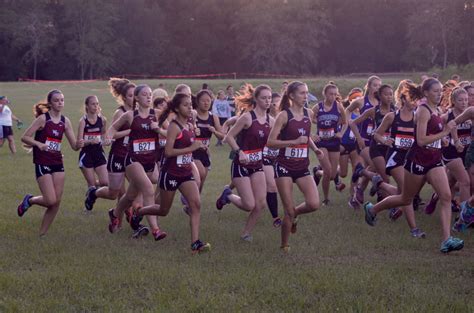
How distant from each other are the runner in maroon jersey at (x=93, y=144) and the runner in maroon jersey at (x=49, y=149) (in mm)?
1323

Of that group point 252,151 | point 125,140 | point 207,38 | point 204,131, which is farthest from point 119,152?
point 207,38

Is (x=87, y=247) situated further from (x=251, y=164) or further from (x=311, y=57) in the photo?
(x=311, y=57)

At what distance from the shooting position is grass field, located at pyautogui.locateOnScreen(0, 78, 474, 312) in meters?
6.08

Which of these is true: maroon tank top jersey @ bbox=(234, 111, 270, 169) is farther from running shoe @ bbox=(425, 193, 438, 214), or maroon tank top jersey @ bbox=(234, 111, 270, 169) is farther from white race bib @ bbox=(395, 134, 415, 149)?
running shoe @ bbox=(425, 193, 438, 214)

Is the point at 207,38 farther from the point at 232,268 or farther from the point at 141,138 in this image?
the point at 232,268

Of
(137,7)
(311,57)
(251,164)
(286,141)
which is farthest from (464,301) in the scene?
(137,7)

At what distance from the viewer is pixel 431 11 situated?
65125mm

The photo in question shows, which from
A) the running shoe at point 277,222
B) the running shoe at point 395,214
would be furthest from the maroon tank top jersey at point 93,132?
the running shoe at point 395,214

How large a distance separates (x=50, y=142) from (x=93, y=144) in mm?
1616

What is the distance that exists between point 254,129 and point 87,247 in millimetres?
2544

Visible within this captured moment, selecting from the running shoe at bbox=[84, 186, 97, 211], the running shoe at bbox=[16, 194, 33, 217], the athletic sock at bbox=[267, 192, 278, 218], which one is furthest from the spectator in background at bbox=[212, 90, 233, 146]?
the running shoe at bbox=[16, 194, 33, 217]

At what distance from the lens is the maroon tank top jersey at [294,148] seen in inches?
316

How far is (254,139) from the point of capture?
8820mm

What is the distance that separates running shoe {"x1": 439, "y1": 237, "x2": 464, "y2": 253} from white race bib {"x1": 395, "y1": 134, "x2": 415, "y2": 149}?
182 cm
